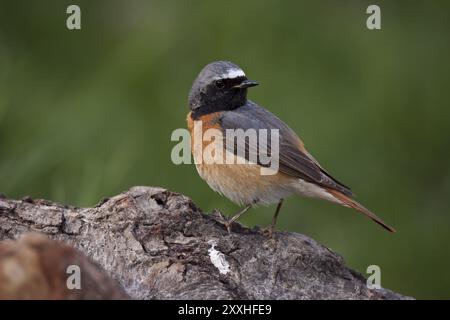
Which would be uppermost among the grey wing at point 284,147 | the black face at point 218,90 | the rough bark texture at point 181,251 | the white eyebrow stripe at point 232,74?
the white eyebrow stripe at point 232,74

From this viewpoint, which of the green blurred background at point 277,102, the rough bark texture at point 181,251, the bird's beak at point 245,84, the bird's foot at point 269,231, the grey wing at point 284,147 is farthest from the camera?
the green blurred background at point 277,102

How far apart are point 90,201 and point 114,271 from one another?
6.24 ft

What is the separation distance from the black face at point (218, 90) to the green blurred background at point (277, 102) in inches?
44.2

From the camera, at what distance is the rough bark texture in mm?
4957

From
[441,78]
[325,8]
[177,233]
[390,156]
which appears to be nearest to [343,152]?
[390,156]

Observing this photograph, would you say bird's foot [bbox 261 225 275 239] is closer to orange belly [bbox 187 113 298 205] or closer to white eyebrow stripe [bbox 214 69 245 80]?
orange belly [bbox 187 113 298 205]

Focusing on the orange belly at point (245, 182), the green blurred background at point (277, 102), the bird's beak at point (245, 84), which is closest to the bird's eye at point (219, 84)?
the bird's beak at point (245, 84)

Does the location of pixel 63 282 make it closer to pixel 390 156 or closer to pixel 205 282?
pixel 205 282

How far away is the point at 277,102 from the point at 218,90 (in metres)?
2.10

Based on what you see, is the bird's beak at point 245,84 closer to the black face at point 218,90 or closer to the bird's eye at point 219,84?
the black face at point 218,90

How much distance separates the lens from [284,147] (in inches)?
244

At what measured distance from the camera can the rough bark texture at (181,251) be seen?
16.3 feet

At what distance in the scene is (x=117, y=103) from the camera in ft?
28.8

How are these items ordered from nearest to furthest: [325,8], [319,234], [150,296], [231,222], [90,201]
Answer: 1. [150,296]
2. [231,222]
3. [90,201]
4. [319,234]
5. [325,8]
